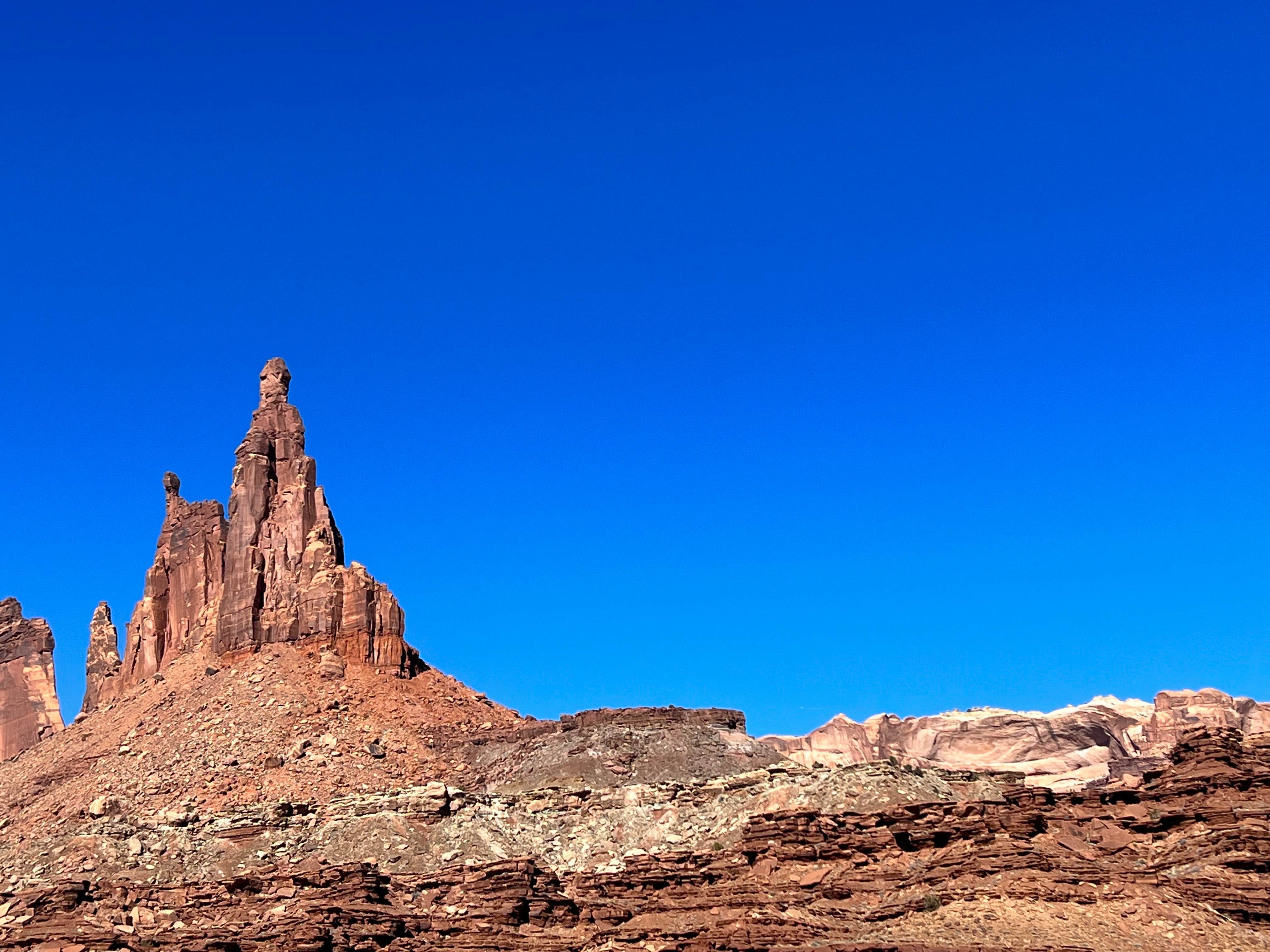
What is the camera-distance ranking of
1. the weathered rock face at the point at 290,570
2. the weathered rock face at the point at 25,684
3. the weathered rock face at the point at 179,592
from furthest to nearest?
1. the weathered rock face at the point at 25,684
2. the weathered rock face at the point at 179,592
3. the weathered rock face at the point at 290,570

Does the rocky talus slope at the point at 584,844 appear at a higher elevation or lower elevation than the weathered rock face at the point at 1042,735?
lower

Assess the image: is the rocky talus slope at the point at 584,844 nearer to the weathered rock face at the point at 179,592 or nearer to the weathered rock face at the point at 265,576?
the weathered rock face at the point at 265,576

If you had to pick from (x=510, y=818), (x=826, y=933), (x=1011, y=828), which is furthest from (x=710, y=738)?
(x=826, y=933)

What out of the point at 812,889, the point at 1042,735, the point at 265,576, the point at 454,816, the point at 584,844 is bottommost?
the point at 812,889

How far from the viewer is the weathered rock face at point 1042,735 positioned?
10556 centimetres

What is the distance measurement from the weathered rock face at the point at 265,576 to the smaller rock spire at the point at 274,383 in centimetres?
7

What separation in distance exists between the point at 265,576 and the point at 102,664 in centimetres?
1926

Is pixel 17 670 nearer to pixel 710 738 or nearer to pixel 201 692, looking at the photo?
pixel 201 692

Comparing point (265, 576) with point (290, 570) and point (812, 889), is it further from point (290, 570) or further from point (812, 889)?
point (812, 889)

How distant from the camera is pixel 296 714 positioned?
73.3 m

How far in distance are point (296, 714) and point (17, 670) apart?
1510 inches

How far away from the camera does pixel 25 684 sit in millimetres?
101250

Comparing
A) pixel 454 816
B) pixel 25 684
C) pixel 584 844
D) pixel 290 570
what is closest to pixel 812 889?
pixel 584 844

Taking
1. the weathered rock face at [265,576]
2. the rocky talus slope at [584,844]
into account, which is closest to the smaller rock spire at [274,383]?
the weathered rock face at [265,576]
